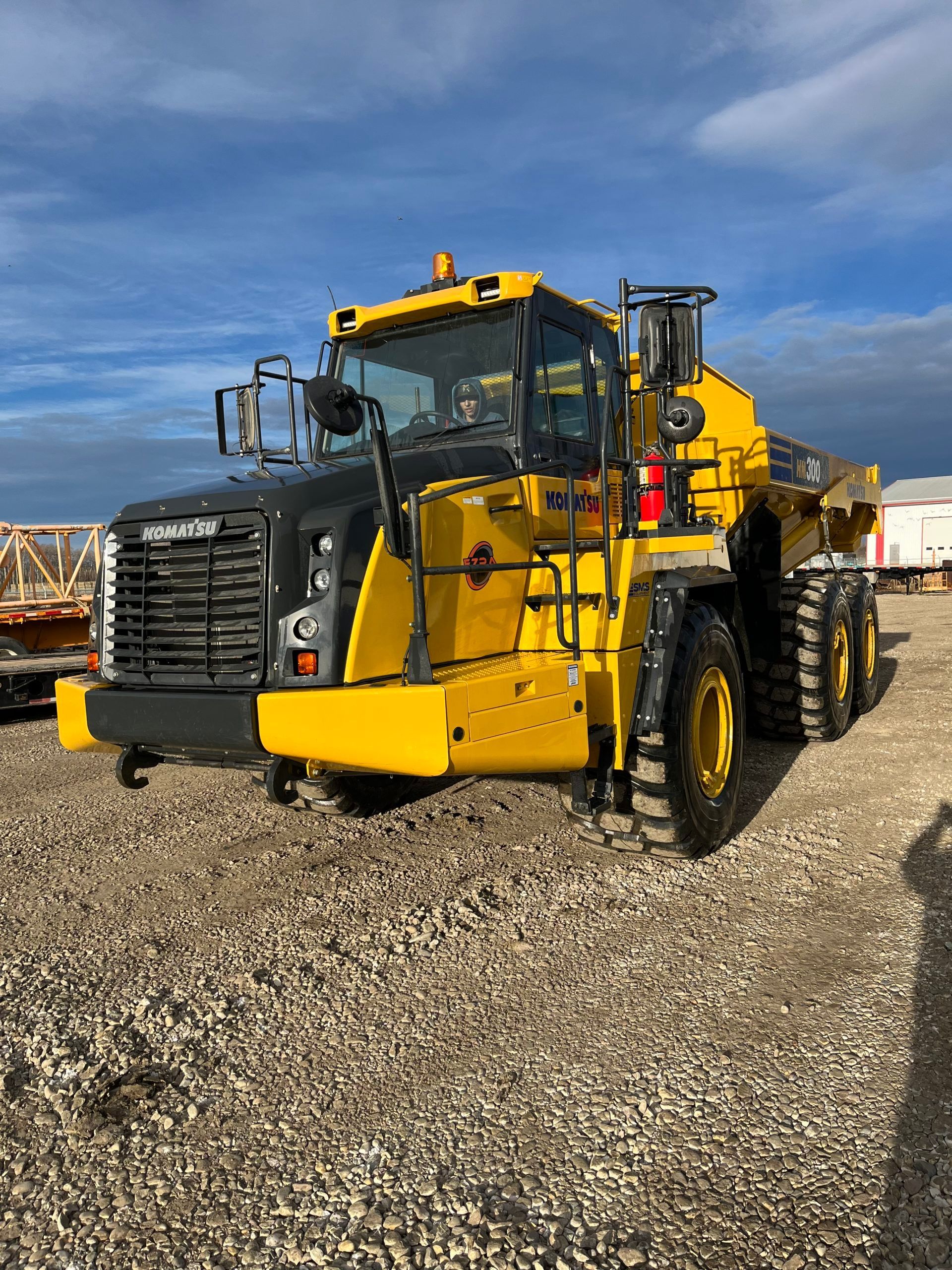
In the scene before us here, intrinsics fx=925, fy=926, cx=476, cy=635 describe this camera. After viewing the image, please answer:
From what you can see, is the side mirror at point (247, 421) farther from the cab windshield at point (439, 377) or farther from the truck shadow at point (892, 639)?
the truck shadow at point (892, 639)

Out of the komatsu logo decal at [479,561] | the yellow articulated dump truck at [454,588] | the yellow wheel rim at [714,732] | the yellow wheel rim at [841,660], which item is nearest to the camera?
the yellow articulated dump truck at [454,588]

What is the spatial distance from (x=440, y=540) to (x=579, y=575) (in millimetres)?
758

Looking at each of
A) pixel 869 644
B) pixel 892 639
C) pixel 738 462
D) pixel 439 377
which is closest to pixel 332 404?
pixel 439 377

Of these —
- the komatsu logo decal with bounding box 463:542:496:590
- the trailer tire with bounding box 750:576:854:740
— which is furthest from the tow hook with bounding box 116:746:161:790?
the trailer tire with bounding box 750:576:854:740

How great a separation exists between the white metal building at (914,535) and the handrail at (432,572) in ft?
107

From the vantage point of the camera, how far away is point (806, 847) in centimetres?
464

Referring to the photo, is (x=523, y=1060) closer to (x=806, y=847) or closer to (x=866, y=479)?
(x=806, y=847)

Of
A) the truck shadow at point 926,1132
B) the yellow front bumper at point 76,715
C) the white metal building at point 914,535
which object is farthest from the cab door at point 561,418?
the white metal building at point 914,535

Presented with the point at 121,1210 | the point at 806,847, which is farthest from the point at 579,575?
the point at 121,1210

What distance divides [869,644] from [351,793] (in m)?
Answer: 5.53

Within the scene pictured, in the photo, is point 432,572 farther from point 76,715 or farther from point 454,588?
point 76,715

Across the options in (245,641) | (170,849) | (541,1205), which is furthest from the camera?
(170,849)

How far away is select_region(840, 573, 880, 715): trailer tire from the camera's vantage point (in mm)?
7801

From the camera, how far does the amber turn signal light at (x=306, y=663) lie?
11.6ft
